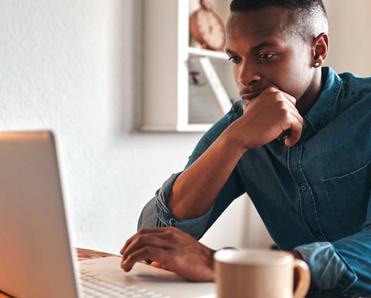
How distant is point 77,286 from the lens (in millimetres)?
559

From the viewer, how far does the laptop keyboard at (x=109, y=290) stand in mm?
729

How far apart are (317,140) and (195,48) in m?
1.05

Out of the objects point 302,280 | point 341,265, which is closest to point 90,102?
point 341,265

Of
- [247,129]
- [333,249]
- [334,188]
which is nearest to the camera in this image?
[333,249]

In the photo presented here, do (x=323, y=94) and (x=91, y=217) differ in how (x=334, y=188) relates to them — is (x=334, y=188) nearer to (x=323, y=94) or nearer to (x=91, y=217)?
(x=323, y=94)

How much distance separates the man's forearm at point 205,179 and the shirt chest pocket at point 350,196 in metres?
0.22

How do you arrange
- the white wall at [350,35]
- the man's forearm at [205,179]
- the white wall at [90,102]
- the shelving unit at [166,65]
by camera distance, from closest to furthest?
the man's forearm at [205,179] < the white wall at [90,102] < the shelving unit at [166,65] < the white wall at [350,35]

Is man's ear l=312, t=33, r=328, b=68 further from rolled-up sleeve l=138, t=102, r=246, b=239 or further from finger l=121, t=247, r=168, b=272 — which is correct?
finger l=121, t=247, r=168, b=272

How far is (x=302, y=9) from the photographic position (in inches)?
45.1

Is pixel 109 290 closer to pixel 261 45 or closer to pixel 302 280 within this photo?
pixel 302 280

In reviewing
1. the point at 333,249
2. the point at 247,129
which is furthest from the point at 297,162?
the point at 333,249

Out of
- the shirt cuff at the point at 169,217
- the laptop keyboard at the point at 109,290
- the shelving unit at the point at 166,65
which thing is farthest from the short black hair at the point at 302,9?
the shelving unit at the point at 166,65

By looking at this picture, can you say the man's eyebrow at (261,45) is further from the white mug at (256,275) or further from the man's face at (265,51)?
the white mug at (256,275)

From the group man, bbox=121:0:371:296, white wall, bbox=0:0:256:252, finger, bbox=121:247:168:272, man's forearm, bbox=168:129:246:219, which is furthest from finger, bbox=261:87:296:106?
white wall, bbox=0:0:256:252
